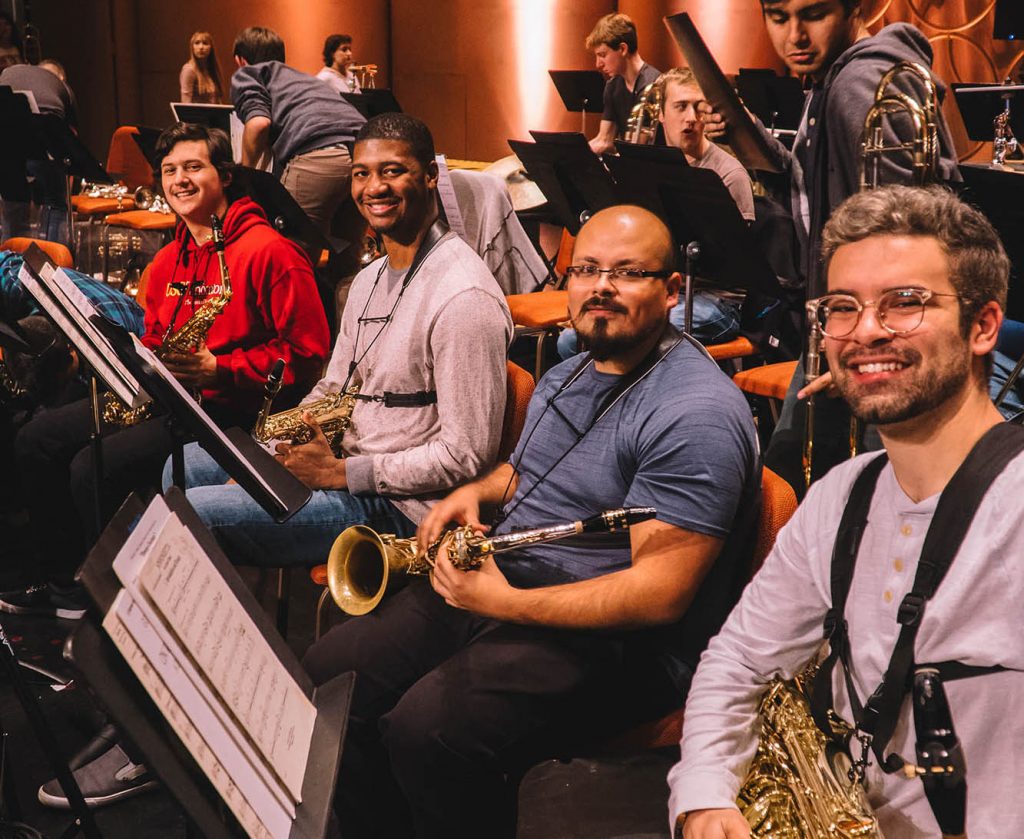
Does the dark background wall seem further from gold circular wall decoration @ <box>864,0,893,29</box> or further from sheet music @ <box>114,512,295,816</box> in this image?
sheet music @ <box>114,512,295,816</box>

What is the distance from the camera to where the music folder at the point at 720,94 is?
3031mm

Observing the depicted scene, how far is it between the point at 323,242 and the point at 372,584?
319 cm

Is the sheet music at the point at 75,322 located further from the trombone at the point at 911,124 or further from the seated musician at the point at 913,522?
the trombone at the point at 911,124

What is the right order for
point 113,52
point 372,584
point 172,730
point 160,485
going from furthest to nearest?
point 113,52 → point 160,485 → point 372,584 → point 172,730

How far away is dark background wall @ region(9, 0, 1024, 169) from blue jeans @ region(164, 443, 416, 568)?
8473mm

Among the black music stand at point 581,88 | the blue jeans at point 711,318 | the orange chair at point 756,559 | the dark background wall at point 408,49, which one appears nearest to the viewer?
the orange chair at point 756,559

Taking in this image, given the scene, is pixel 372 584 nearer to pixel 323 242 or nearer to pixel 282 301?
pixel 282 301

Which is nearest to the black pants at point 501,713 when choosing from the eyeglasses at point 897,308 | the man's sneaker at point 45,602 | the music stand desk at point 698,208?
the eyeglasses at point 897,308

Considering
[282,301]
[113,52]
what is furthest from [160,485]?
[113,52]

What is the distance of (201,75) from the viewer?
10.2 metres

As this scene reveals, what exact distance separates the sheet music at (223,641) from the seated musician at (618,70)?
19.6ft

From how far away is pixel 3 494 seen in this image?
496cm

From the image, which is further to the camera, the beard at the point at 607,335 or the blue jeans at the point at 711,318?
the blue jeans at the point at 711,318

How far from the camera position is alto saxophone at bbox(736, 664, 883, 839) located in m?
1.58
